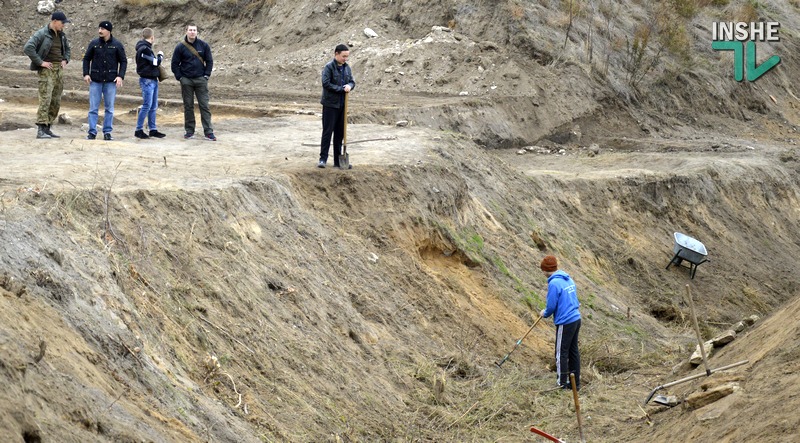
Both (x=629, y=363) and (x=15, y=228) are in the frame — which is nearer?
(x=15, y=228)

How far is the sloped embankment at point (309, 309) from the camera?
6418 mm

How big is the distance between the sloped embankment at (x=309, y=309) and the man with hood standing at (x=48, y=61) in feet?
12.6

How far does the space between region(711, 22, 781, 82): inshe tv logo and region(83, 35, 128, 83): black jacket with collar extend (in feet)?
85.4

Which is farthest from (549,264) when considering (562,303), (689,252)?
(689,252)

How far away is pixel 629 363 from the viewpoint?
12.5 m

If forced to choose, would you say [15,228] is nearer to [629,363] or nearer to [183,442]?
[183,442]

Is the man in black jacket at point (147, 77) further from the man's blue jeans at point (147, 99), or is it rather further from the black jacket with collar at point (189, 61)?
the black jacket with collar at point (189, 61)

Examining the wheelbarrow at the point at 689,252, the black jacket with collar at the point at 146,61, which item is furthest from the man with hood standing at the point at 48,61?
the wheelbarrow at the point at 689,252

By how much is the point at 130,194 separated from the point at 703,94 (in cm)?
2665

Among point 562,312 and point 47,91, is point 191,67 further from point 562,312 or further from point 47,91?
point 562,312

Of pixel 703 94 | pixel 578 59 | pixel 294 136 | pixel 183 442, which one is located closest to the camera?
pixel 183 442

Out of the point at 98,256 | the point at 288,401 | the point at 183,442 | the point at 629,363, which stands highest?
the point at 98,256

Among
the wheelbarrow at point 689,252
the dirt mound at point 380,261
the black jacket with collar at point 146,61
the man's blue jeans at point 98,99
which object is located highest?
the black jacket with collar at point 146,61

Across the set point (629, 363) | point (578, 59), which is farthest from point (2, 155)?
point (578, 59)
